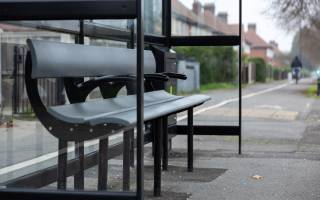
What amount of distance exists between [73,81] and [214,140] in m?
6.15

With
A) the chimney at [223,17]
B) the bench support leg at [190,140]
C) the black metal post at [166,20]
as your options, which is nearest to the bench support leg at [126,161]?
the bench support leg at [190,140]

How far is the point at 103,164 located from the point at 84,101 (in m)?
0.54

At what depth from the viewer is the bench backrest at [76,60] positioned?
13.6ft

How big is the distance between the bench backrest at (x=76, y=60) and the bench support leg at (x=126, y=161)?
457 millimetres

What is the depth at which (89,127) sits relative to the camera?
3947mm

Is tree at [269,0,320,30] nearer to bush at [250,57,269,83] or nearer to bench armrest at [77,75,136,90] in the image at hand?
bench armrest at [77,75,136,90]

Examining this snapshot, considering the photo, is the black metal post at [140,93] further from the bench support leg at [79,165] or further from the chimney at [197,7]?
the chimney at [197,7]

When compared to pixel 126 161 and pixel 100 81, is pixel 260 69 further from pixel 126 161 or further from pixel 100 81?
pixel 100 81

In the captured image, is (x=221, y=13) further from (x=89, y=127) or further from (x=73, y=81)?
(x=89, y=127)

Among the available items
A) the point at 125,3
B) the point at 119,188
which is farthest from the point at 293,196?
the point at 125,3

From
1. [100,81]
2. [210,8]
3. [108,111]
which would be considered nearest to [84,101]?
[100,81]

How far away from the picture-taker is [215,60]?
21766 mm

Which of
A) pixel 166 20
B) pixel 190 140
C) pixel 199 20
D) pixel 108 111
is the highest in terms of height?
pixel 199 20

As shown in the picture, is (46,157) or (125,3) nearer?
(125,3)
